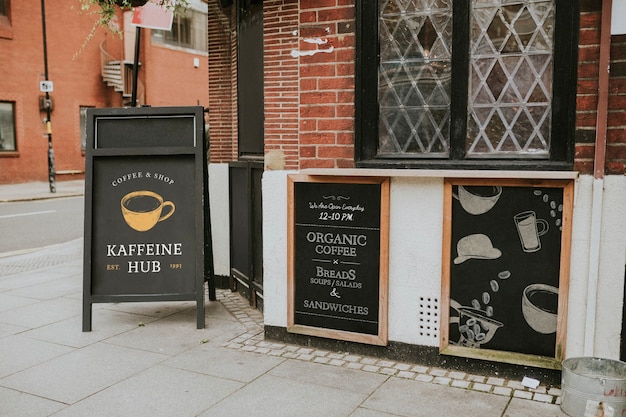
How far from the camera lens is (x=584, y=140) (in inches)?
164


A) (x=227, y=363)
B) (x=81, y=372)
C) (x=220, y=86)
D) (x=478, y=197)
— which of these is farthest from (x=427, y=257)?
(x=220, y=86)

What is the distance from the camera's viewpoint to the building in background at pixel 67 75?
2208cm

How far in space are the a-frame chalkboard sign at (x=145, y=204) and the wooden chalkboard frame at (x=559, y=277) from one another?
2.43 m

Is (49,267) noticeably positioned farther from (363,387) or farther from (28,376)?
(363,387)

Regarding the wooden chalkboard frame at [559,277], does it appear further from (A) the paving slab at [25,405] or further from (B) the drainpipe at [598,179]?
(A) the paving slab at [25,405]

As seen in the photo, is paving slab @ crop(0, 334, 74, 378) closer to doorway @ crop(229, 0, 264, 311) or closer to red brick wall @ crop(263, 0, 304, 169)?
doorway @ crop(229, 0, 264, 311)

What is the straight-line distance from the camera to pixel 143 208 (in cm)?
579

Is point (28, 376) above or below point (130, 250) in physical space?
below

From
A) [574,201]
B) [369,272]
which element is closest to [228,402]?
[369,272]

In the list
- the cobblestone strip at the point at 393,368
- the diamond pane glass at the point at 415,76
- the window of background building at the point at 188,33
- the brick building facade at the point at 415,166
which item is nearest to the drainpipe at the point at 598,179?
the brick building facade at the point at 415,166

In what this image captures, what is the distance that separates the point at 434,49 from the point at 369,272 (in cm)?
190

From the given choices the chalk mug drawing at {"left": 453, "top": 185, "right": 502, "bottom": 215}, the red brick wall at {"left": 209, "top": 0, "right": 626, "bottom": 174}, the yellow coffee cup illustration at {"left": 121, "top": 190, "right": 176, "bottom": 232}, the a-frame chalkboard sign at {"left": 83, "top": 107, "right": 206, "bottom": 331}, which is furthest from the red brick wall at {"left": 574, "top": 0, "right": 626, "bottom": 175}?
the yellow coffee cup illustration at {"left": 121, "top": 190, "right": 176, "bottom": 232}

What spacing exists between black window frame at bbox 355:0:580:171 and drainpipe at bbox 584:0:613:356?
0.20 meters

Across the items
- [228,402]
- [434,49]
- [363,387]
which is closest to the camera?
[228,402]
